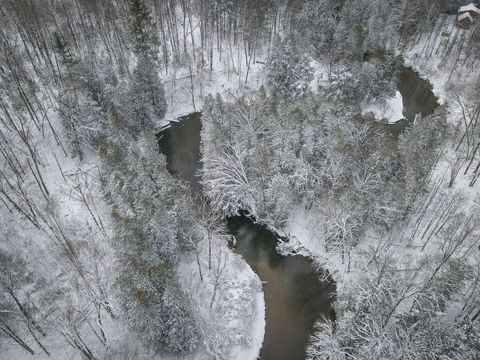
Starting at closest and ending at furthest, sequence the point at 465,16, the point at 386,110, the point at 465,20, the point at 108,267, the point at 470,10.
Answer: the point at 108,267 → the point at 386,110 → the point at 465,20 → the point at 465,16 → the point at 470,10

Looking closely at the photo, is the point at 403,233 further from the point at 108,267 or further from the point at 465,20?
the point at 465,20

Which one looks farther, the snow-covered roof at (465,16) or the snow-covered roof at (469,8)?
the snow-covered roof at (469,8)

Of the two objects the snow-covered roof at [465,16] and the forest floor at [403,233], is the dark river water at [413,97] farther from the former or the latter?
the snow-covered roof at [465,16]

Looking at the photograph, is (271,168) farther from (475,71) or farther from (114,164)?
(475,71)

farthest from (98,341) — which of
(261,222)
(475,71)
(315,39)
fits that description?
(475,71)

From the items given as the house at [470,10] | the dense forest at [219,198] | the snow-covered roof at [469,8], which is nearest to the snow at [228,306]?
the dense forest at [219,198]


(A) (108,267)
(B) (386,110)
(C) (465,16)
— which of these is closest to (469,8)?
(C) (465,16)

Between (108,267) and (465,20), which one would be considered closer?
(108,267)
